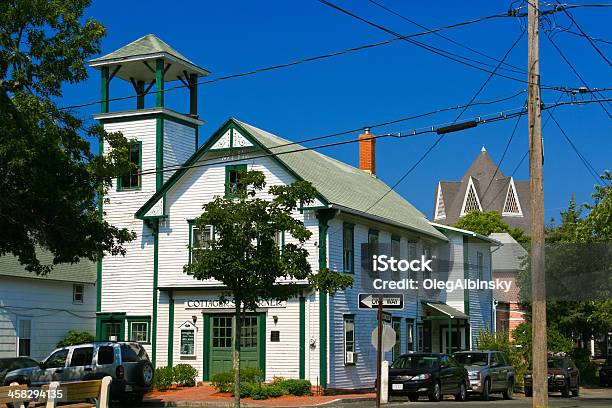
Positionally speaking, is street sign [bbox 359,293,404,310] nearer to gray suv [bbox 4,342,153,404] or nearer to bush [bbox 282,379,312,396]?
gray suv [bbox 4,342,153,404]

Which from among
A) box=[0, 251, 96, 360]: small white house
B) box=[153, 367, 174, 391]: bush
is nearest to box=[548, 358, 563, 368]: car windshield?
box=[153, 367, 174, 391]: bush

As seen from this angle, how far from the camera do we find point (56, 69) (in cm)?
2280

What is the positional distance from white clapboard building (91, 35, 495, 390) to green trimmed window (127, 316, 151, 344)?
5 cm

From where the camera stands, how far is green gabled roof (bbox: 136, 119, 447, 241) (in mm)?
34312

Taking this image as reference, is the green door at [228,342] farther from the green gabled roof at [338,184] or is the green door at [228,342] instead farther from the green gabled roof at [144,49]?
the green gabled roof at [144,49]

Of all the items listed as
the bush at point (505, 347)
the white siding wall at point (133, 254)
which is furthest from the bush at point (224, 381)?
the bush at point (505, 347)

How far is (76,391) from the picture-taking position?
15.6m

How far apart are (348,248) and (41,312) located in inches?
588

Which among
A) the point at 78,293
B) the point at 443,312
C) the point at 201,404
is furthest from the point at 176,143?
the point at 443,312

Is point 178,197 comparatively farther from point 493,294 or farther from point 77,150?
point 493,294

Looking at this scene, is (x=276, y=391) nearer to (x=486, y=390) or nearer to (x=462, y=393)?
(x=462, y=393)

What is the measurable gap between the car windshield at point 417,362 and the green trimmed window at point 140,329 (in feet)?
33.2

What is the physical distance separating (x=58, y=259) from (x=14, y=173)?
3.03 meters

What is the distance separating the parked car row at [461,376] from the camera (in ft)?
98.7
